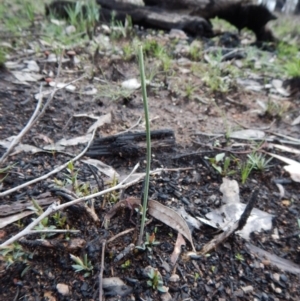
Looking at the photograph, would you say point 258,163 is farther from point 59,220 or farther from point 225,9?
point 225,9

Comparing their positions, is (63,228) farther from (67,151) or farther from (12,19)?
(12,19)

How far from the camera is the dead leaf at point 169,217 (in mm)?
1104

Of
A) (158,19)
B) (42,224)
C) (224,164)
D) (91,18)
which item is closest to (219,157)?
(224,164)

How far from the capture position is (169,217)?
44.5 inches

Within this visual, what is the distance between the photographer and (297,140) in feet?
5.48

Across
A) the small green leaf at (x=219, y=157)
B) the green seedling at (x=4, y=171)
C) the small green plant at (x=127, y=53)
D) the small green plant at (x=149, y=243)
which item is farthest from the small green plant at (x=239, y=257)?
the small green plant at (x=127, y=53)

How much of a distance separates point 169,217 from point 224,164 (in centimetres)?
41

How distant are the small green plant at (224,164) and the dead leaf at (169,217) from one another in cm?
34

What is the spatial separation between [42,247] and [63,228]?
0.09m

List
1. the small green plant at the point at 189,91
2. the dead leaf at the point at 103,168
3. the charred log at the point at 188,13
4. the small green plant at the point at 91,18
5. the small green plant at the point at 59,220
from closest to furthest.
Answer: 1. the small green plant at the point at 59,220
2. the dead leaf at the point at 103,168
3. the small green plant at the point at 189,91
4. the small green plant at the point at 91,18
5. the charred log at the point at 188,13

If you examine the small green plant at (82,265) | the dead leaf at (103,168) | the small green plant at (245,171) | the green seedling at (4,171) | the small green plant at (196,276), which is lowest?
the small green plant at (196,276)

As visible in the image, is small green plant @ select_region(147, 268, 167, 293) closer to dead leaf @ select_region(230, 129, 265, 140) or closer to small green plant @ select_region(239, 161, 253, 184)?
small green plant @ select_region(239, 161, 253, 184)

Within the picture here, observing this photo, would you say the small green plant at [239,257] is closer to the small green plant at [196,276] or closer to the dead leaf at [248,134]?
the small green plant at [196,276]

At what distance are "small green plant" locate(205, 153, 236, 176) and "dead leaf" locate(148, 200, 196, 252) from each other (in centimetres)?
34
